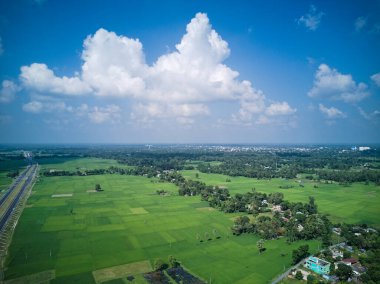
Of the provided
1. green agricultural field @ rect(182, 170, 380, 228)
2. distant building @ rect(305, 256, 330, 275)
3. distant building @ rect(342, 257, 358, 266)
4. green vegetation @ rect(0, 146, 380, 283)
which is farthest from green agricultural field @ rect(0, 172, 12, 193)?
distant building @ rect(342, 257, 358, 266)

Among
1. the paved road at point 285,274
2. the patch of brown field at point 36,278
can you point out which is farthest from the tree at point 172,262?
the patch of brown field at point 36,278

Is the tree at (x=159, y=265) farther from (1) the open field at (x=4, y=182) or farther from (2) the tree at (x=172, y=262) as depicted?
(1) the open field at (x=4, y=182)

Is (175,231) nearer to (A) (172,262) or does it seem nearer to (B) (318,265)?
(A) (172,262)

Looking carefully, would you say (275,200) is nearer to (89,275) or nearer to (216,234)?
(216,234)

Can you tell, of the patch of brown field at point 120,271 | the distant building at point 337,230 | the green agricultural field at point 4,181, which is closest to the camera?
the patch of brown field at point 120,271

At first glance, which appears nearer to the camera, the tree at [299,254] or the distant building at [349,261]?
the distant building at [349,261]

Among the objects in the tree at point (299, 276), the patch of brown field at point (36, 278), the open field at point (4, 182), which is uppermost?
the open field at point (4, 182)

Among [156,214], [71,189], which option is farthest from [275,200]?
[71,189]
